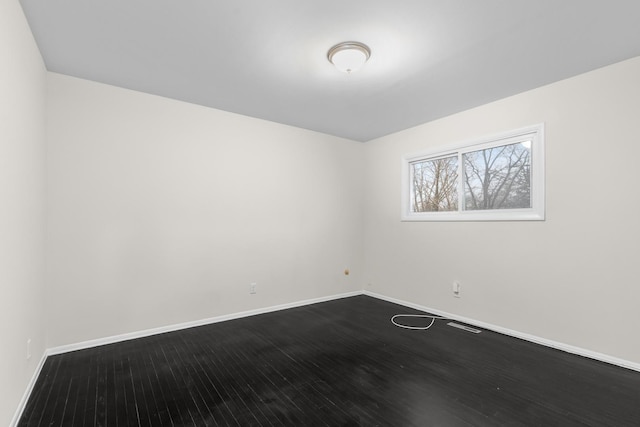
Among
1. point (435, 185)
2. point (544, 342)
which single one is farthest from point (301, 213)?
point (544, 342)

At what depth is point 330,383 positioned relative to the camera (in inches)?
87.0

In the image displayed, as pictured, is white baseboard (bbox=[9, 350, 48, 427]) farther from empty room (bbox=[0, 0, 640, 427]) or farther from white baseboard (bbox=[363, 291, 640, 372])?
white baseboard (bbox=[363, 291, 640, 372])

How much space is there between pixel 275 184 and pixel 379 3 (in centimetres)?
260

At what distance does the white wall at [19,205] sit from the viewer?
1.60m

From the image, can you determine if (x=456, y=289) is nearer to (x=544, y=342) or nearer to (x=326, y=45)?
(x=544, y=342)

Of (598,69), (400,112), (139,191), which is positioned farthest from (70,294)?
(598,69)

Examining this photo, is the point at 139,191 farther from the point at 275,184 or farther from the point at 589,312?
the point at 589,312

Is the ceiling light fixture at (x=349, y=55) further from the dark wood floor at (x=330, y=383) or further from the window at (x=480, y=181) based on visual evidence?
the dark wood floor at (x=330, y=383)

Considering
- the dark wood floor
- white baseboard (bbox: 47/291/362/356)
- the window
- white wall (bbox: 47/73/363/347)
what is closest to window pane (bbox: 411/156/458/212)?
the window

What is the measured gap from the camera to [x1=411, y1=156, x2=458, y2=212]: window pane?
3.93m

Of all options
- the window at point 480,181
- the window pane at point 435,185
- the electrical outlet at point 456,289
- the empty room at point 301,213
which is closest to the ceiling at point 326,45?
the empty room at point 301,213

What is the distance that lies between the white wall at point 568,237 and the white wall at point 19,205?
3.93 metres

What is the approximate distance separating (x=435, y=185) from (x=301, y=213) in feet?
6.30

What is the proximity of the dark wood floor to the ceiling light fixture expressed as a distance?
97.4 inches
